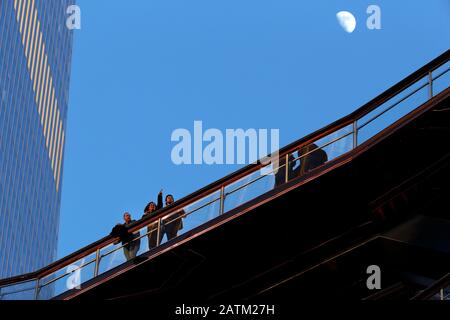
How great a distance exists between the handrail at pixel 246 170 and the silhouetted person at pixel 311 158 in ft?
0.49

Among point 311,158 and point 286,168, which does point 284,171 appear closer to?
point 286,168

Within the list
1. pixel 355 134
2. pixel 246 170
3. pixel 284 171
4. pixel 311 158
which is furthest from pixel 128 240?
pixel 355 134

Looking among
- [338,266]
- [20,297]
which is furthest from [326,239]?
[20,297]

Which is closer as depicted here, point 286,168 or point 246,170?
point 286,168

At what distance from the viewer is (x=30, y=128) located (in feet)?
359

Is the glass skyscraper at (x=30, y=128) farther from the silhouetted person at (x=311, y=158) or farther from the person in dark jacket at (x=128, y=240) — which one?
the silhouetted person at (x=311, y=158)

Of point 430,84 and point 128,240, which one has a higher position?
point 430,84

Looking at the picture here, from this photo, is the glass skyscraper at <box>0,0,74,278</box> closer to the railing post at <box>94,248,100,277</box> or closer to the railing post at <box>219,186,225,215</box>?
the railing post at <box>94,248,100,277</box>

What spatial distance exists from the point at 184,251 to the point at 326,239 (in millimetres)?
3013

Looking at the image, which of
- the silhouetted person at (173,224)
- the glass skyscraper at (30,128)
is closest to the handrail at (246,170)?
the silhouetted person at (173,224)

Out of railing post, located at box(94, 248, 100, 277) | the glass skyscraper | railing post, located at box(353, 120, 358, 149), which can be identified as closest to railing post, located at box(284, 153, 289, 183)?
railing post, located at box(353, 120, 358, 149)

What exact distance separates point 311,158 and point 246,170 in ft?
4.92

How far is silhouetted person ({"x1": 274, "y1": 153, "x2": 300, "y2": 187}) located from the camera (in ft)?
69.2

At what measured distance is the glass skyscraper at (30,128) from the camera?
9781 cm
